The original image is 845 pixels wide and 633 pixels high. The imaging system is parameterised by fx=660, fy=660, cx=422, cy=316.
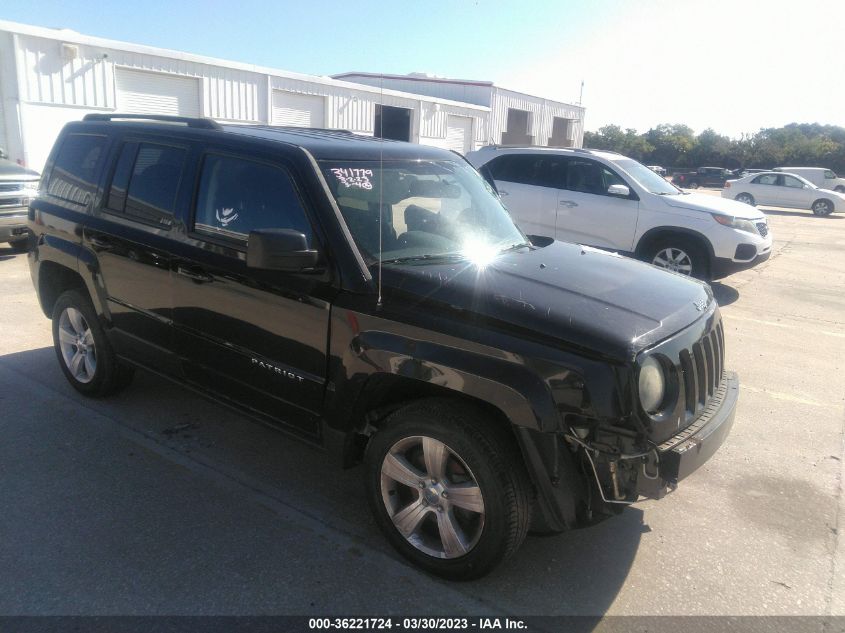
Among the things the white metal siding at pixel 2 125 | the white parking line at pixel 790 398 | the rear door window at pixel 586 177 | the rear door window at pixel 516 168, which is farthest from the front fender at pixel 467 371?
the white metal siding at pixel 2 125

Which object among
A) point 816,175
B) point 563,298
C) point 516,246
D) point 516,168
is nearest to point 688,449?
point 563,298

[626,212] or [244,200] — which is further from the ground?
[244,200]

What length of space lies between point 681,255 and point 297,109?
1593 cm

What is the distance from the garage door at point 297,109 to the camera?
20750mm

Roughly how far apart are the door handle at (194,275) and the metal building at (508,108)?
77.3 feet

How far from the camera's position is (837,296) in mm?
9430

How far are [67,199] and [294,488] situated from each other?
2712mm

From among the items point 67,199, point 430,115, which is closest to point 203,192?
point 67,199

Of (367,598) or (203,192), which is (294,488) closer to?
(367,598)

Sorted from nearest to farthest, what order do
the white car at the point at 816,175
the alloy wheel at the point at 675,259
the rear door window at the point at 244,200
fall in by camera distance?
the rear door window at the point at 244,200 < the alloy wheel at the point at 675,259 < the white car at the point at 816,175

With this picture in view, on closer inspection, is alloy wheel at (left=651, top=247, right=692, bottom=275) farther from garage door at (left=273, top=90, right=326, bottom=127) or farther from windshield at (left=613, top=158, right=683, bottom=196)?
garage door at (left=273, top=90, right=326, bottom=127)

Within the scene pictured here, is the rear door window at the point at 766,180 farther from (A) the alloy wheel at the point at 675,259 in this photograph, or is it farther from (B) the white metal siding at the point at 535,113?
(A) the alloy wheel at the point at 675,259

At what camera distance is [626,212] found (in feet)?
30.1

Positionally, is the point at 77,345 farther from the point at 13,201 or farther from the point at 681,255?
the point at 681,255
